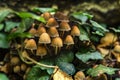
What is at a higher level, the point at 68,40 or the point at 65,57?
the point at 68,40

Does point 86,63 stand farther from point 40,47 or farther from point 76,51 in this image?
point 40,47

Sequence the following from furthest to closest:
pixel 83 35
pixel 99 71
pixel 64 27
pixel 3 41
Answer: pixel 3 41
pixel 83 35
pixel 64 27
pixel 99 71

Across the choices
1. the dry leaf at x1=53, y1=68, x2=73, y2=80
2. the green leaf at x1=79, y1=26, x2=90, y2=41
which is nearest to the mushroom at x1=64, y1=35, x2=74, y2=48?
the green leaf at x1=79, y1=26, x2=90, y2=41

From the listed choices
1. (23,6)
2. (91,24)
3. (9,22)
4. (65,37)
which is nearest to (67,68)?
(65,37)

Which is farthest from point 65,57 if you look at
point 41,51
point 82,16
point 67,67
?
point 82,16

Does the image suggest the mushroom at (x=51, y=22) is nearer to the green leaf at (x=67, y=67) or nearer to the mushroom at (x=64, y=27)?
the mushroom at (x=64, y=27)

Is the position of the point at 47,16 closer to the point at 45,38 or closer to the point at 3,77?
the point at 45,38

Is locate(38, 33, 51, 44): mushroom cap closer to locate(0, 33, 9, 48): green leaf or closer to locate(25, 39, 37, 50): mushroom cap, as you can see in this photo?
locate(25, 39, 37, 50): mushroom cap
